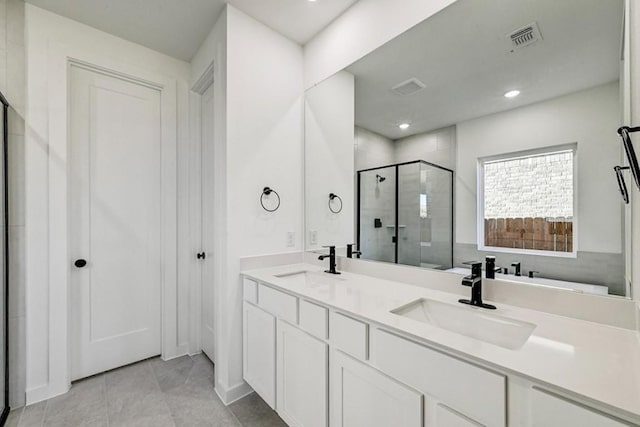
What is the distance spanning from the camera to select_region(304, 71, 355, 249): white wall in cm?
206

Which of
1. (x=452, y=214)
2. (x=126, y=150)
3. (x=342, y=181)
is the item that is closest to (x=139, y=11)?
(x=126, y=150)

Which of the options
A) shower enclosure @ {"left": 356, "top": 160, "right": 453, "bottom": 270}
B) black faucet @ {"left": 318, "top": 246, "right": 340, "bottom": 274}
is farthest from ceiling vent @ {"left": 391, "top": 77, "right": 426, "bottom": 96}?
black faucet @ {"left": 318, "top": 246, "right": 340, "bottom": 274}

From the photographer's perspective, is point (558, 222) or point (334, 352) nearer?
point (558, 222)

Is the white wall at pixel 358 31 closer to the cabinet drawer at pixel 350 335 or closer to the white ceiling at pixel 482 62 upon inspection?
the white ceiling at pixel 482 62

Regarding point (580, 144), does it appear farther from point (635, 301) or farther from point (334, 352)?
point (334, 352)

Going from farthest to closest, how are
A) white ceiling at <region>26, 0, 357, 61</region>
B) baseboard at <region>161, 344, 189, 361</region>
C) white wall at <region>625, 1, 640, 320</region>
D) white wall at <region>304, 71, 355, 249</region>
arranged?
baseboard at <region>161, 344, 189, 361</region>
white wall at <region>304, 71, 355, 249</region>
white ceiling at <region>26, 0, 357, 61</region>
white wall at <region>625, 1, 640, 320</region>

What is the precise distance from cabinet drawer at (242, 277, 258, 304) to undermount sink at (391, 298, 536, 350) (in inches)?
38.3

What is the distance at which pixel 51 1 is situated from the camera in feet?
6.17

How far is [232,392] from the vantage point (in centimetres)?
189

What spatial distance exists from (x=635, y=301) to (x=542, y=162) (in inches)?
23.0

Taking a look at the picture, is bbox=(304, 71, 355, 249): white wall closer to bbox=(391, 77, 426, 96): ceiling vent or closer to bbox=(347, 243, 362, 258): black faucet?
bbox=(347, 243, 362, 258): black faucet

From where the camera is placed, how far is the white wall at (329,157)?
2056mm

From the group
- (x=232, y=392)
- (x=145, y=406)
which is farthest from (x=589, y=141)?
(x=145, y=406)

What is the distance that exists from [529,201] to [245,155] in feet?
5.59
